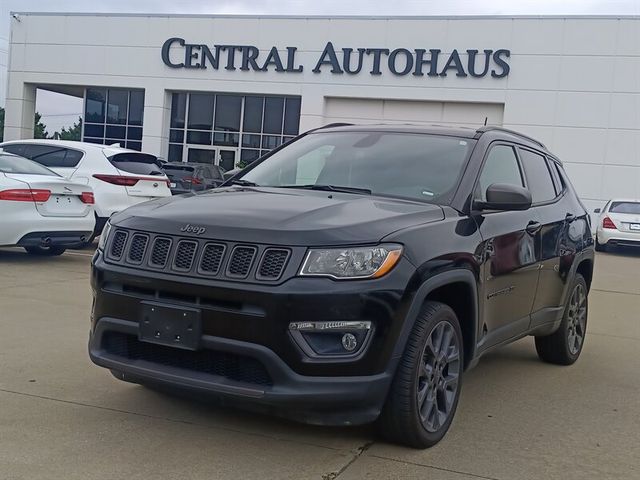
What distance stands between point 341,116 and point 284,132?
253 cm

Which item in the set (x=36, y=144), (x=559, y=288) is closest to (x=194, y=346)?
(x=559, y=288)

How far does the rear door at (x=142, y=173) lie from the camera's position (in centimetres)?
1143

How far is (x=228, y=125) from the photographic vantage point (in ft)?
99.5

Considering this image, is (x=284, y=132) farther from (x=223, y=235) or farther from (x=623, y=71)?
(x=223, y=235)

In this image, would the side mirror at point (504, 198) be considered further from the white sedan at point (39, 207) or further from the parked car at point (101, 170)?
the parked car at point (101, 170)

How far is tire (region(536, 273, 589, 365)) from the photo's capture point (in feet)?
19.3

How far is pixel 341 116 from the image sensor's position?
93.8ft

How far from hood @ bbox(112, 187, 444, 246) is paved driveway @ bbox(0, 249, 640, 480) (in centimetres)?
108

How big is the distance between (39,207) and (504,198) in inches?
277

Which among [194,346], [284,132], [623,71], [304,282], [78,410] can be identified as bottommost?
[78,410]

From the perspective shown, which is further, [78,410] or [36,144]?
[36,144]

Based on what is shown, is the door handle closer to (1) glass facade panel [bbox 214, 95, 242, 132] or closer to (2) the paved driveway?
(2) the paved driveway

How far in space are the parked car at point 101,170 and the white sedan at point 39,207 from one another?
0.81 metres

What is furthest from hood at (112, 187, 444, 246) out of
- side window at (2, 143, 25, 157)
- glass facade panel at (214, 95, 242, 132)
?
glass facade panel at (214, 95, 242, 132)
